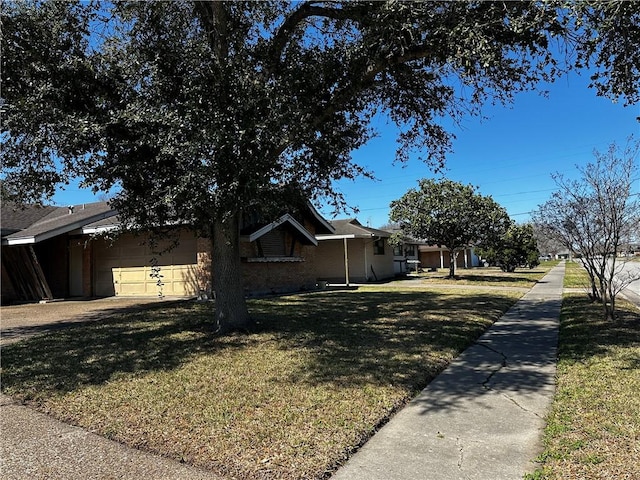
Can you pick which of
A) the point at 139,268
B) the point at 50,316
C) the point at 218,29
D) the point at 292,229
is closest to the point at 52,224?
the point at 139,268

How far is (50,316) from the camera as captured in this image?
1220 centimetres

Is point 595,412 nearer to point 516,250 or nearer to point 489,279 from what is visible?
point 489,279

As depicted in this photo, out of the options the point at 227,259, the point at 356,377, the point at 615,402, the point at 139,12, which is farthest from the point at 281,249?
the point at 615,402

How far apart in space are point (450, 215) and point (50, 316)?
18.3 metres

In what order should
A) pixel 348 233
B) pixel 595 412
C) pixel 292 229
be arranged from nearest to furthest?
pixel 595 412 → pixel 292 229 → pixel 348 233

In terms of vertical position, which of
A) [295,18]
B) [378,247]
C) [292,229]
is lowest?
[378,247]

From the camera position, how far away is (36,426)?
438cm

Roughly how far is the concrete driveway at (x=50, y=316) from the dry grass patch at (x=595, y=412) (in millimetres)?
8979

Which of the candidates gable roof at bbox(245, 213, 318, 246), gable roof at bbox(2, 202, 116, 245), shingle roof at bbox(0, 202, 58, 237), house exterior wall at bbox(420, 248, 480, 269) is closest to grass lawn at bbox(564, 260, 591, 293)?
gable roof at bbox(245, 213, 318, 246)

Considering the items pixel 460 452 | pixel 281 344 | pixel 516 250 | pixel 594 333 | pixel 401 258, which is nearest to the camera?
pixel 460 452

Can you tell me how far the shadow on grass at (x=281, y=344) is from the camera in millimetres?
5801

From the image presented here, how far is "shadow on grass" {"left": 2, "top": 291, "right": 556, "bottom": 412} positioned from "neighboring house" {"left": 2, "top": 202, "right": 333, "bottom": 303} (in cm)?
431

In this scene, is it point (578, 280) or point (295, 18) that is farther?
point (578, 280)

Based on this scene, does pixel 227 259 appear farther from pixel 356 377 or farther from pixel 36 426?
pixel 36 426
